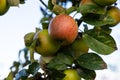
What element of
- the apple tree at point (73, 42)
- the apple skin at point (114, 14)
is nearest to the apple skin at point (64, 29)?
the apple tree at point (73, 42)

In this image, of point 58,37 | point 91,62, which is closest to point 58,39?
point 58,37

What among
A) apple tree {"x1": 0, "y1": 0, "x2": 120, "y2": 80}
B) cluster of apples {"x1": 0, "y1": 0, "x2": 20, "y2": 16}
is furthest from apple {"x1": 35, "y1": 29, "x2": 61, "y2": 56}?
cluster of apples {"x1": 0, "y1": 0, "x2": 20, "y2": 16}

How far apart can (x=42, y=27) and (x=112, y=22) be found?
219 mm

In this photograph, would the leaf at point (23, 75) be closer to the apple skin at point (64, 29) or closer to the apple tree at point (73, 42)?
the apple tree at point (73, 42)

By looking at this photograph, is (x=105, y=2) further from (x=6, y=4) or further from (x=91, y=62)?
(x=6, y=4)

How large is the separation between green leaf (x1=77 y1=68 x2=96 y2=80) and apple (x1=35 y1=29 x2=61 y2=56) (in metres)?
0.10

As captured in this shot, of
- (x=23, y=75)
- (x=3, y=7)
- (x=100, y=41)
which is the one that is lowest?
(x=23, y=75)

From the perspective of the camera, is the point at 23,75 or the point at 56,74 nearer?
the point at 56,74

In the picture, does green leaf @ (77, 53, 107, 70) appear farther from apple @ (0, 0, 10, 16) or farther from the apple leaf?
apple @ (0, 0, 10, 16)

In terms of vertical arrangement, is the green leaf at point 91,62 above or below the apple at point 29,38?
below

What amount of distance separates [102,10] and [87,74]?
0.19 metres

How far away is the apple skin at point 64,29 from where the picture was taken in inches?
38.1

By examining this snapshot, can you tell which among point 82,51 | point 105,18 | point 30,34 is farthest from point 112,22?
point 30,34

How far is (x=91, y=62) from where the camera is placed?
99 centimetres
